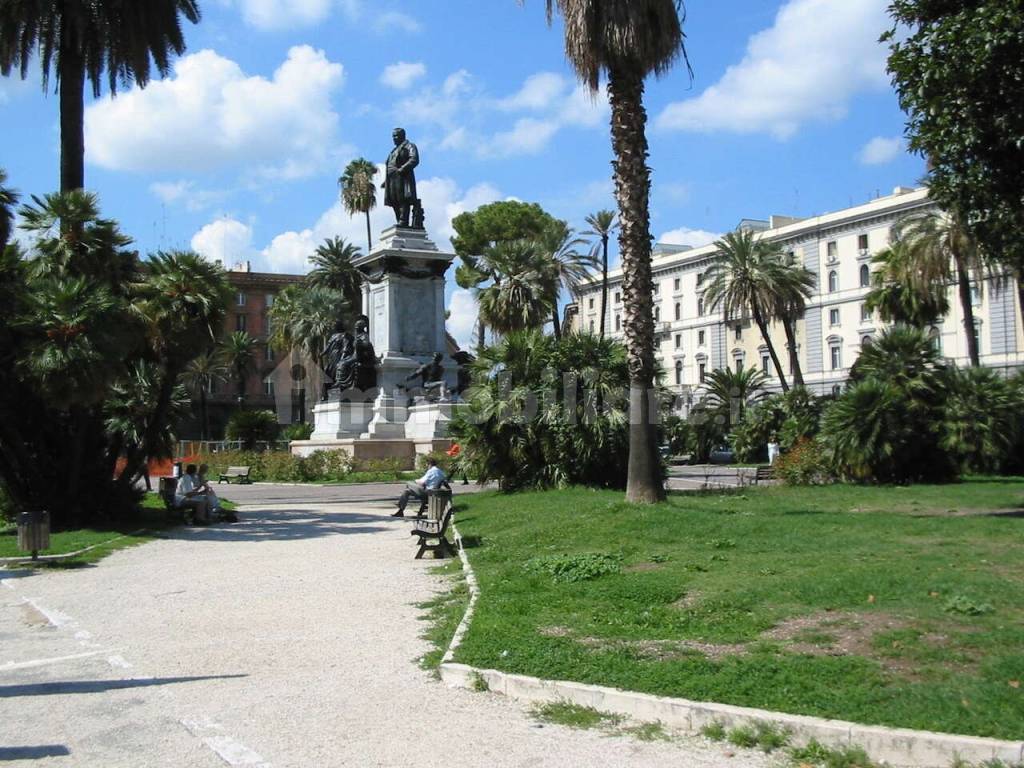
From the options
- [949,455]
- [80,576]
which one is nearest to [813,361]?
[949,455]

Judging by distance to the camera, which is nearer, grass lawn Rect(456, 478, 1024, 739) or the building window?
grass lawn Rect(456, 478, 1024, 739)

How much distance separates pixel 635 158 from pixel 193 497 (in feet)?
36.3

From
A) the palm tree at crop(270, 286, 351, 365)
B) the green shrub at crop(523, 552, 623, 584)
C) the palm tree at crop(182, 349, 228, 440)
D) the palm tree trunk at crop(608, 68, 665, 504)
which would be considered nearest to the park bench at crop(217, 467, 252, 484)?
the palm tree trunk at crop(608, 68, 665, 504)

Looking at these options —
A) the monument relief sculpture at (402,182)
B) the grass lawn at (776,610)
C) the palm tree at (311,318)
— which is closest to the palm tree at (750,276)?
the monument relief sculpture at (402,182)

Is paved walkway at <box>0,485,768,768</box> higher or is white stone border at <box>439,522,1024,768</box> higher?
white stone border at <box>439,522,1024,768</box>

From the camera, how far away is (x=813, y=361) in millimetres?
75062

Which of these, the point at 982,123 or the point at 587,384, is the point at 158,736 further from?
the point at 587,384

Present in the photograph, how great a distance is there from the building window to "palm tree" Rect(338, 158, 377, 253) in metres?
34.0

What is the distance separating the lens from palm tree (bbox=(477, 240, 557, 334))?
2023 inches

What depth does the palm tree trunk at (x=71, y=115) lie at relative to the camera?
2277 centimetres

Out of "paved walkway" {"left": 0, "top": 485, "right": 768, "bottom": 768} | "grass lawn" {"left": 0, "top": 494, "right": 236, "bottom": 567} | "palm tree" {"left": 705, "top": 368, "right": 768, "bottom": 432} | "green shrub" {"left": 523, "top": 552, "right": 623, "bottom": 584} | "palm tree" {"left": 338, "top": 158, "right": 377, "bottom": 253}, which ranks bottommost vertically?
"paved walkway" {"left": 0, "top": 485, "right": 768, "bottom": 768}

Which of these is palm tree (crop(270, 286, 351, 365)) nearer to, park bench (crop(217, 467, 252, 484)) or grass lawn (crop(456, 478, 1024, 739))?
park bench (crop(217, 467, 252, 484))

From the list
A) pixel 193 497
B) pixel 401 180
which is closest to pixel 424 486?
pixel 193 497

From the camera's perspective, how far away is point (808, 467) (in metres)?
24.6
